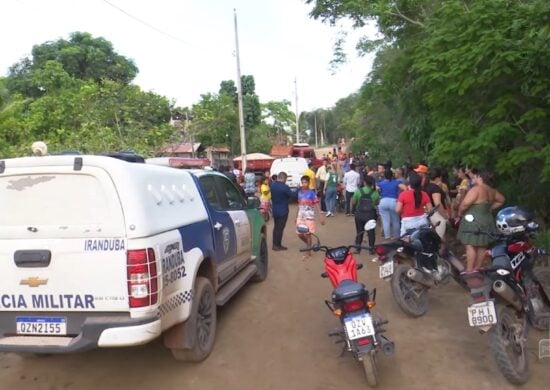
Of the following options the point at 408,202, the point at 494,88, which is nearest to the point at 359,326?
the point at 408,202

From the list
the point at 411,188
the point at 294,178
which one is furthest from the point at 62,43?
the point at 411,188

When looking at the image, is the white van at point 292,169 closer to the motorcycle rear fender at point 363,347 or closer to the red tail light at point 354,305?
the red tail light at point 354,305

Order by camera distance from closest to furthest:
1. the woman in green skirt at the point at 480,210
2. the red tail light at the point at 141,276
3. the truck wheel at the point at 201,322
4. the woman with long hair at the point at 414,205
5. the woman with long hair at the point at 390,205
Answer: the red tail light at the point at 141,276
the truck wheel at the point at 201,322
the woman in green skirt at the point at 480,210
the woman with long hair at the point at 414,205
the woman with long hair at the point at 390,205

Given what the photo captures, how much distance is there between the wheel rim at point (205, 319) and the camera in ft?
15.0

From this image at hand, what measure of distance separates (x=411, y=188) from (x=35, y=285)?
5.26m

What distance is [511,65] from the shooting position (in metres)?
5.89

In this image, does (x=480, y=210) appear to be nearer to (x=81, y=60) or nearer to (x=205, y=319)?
(x=205, y=319)

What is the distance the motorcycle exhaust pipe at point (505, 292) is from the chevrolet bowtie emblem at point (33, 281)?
342 cm

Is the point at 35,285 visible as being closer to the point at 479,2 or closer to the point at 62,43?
the point at 479,2

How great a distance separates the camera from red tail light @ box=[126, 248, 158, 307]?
3471 mm

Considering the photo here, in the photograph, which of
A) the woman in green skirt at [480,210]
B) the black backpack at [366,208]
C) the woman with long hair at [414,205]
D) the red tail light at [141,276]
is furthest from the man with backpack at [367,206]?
the red tail light at [141,276]

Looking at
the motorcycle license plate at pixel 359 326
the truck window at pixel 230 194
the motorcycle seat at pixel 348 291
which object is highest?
the truck window at pixel 230 194

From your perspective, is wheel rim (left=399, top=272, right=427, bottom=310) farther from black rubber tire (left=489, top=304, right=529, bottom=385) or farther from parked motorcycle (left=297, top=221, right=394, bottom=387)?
black rubber tire (left=489, top=304, right=529, bottom=385)

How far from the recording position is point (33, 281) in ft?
11.8
